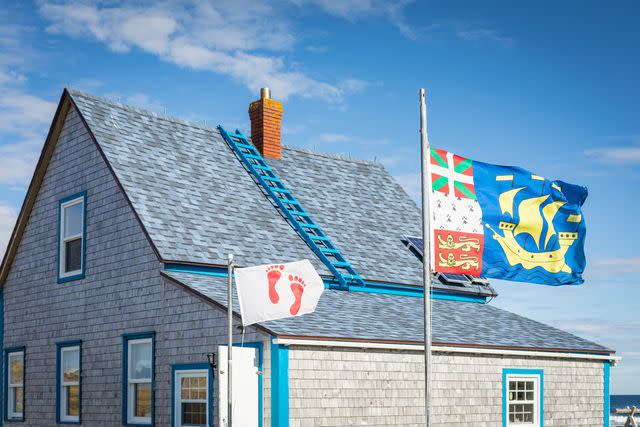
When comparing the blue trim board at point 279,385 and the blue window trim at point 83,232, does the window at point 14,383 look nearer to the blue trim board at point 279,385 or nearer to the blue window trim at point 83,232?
the blue window trim at point 83,232

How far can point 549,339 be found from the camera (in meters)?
21.4

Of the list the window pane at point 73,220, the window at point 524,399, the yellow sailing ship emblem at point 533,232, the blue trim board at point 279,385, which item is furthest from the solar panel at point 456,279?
the window pane at point 73,220

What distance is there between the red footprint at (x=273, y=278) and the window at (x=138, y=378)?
220 inches

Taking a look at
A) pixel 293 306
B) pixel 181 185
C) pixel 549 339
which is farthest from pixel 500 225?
pixel 181 185

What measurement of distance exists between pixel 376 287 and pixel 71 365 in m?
Answer: 7.25

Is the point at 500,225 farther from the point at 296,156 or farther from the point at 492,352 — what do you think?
the point at 296,156

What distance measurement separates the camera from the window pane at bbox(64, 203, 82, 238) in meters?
22.4

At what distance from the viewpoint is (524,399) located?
2045cm

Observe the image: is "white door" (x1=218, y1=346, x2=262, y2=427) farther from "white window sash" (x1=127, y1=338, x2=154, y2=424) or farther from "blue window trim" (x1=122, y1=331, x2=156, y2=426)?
"white window sash" (x1=127, y1=338, x2=154, y2=424)

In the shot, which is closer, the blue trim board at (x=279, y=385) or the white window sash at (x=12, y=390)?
the blue trim board at (x=279, y=385)

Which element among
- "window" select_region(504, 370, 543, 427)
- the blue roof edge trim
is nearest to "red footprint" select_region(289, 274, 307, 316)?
the blue roof edge trim

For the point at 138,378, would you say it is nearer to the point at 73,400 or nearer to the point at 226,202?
the point at 73,400

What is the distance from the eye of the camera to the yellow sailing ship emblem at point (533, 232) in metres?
15.7

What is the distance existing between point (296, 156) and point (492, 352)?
10125 millimetres
